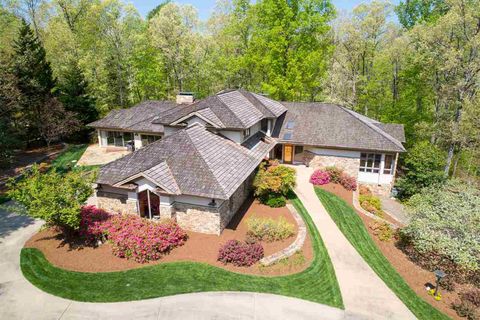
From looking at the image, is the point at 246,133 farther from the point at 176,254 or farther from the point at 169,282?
the point at 169,282

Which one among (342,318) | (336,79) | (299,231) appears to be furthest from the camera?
(336,79)

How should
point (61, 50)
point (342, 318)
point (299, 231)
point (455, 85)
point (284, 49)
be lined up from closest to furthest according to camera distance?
point (342, 318), point (299, 231), point (455, 85), point (284, 49), point (61, 50)

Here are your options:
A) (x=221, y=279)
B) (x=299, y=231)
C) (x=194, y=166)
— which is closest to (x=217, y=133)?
(x=194, y=166)

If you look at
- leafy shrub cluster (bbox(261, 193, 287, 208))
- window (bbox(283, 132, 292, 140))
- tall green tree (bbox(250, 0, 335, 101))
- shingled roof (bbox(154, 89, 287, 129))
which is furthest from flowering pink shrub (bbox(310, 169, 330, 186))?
tall green tree (bbox(250, 0, 335, 101))

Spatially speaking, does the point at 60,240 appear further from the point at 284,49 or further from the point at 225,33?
the point at 225,33

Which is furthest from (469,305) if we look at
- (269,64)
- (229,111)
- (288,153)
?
(269,64)

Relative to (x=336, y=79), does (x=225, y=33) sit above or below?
above

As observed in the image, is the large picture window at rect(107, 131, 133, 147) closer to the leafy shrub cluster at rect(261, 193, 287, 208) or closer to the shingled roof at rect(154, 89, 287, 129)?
the shingled roof at rect(154, 89, 287, 129)
